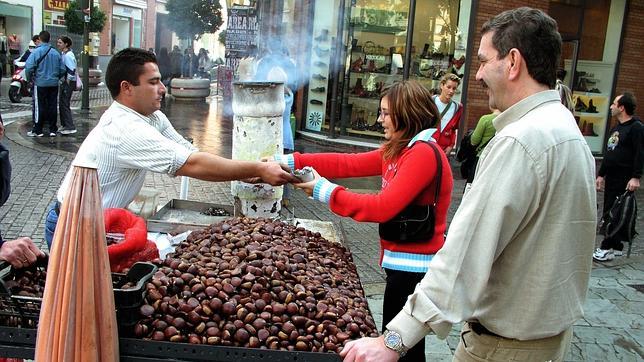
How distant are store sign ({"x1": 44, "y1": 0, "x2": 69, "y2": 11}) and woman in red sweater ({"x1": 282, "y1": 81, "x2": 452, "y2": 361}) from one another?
32.1 metres

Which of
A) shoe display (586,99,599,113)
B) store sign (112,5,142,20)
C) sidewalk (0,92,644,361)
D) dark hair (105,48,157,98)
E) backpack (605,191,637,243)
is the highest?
store sign (112,5,142,20)

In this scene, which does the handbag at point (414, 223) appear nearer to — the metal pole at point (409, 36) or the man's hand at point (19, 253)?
the man's hand at point (19, 253)

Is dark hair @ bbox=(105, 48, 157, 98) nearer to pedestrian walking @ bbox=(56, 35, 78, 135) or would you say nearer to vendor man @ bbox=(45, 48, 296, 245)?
vendor man @ bbox=(45, 48, 296, 245)

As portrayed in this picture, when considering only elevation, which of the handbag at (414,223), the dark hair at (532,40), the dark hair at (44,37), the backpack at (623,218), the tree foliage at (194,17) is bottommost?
the backpack at (623,218)

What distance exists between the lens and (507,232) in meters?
1.82

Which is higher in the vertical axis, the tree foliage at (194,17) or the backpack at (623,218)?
the tree foliage at (194,17)

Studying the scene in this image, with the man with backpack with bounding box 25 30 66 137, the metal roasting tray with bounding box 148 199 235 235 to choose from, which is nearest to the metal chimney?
the metal roasting tray with bounding box 148 199 235 235

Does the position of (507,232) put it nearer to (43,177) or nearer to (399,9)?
(43,177)

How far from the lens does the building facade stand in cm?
1223

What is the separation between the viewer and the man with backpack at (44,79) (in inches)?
452

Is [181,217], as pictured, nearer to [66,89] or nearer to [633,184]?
[633,184]

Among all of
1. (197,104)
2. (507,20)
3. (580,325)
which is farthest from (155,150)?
A: (197,104)

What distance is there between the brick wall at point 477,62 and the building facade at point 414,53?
0.06 ft

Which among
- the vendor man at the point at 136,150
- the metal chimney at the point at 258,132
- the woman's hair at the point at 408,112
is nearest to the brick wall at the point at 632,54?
the metal chimney at the point at 258,132
